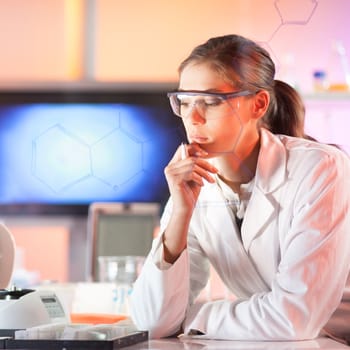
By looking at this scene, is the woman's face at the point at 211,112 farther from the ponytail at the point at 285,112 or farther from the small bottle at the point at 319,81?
the small bottle at the point at 319,81

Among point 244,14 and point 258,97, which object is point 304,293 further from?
point 244,14

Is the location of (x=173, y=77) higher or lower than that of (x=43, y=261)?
higher

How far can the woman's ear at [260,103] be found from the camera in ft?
5.35

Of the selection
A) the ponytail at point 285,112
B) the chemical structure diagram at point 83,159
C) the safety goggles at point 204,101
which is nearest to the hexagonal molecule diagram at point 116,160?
the chemical structure diagram at point 83,159

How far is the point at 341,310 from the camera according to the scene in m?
1.63

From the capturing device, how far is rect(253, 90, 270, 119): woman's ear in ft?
5.35

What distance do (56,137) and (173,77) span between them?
0.61 meters

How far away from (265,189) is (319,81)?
6.05 feet

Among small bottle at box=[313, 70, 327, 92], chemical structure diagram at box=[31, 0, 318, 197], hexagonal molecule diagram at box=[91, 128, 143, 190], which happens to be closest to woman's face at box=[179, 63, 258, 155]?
chemical structure diagram at box=[31, 0, 318, 197]

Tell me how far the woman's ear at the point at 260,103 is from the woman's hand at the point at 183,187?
0.46 ft

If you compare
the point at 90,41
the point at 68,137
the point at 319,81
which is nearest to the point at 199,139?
the point at 319,81

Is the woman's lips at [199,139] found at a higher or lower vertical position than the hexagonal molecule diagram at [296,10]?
lower

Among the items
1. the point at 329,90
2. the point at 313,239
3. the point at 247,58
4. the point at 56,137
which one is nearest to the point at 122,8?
the point at 56,137

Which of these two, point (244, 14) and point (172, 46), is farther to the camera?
point (172, 46)
